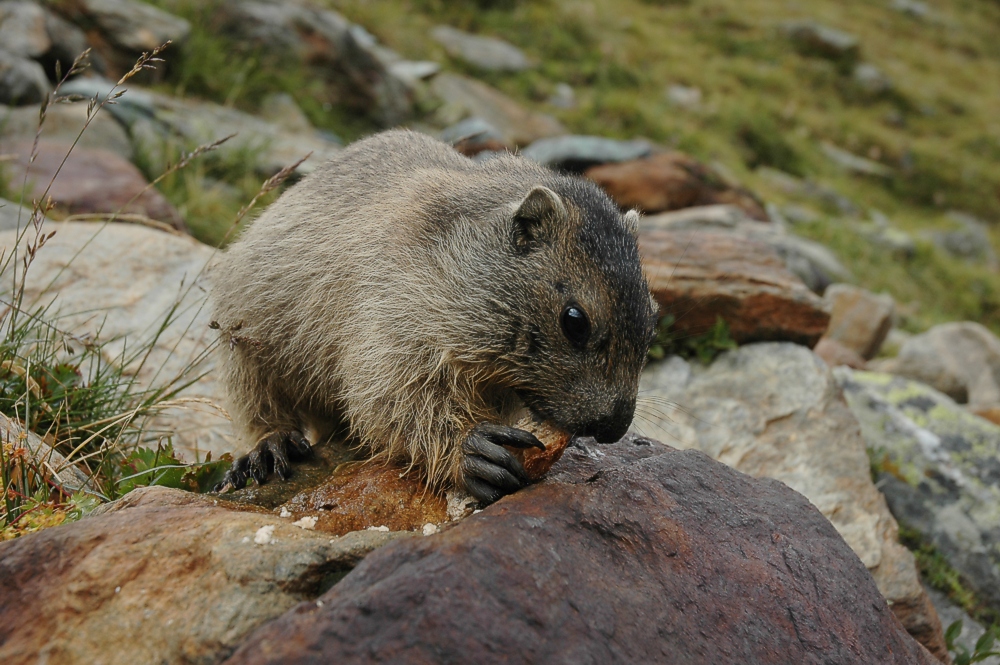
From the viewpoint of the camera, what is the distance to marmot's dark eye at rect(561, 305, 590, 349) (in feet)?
13.3

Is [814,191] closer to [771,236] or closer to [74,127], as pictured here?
[771,236]

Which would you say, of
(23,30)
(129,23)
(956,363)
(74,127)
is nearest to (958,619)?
(956,363)

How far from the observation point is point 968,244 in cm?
1972

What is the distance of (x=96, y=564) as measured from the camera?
3066mm

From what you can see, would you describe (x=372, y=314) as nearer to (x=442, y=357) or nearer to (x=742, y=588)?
(x=442, y=357)

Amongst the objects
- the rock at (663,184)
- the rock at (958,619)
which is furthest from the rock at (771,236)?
the rock at (958,619)

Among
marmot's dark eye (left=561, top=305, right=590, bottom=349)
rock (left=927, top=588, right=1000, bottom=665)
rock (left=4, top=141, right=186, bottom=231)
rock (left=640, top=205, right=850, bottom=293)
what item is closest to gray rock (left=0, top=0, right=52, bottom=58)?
rock (left=4, top=141, right=186, bottom=231)

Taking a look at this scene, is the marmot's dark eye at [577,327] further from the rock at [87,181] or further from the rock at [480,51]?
the rock at [480,51]

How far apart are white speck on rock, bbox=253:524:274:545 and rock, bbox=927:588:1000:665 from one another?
17.1 ft

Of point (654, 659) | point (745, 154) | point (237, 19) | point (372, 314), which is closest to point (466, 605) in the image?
point (654, 659)

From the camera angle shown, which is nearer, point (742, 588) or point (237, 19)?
point (742, 588)

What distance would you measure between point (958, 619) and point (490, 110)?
13235 millimetres

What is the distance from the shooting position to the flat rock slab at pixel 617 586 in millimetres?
2652

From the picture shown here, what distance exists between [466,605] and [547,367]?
5.11ft
